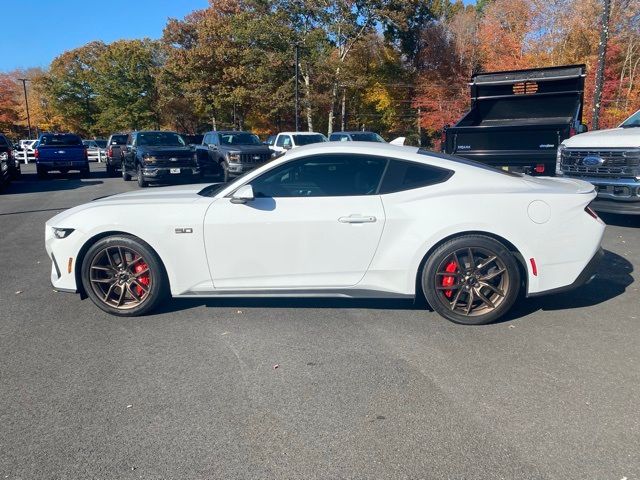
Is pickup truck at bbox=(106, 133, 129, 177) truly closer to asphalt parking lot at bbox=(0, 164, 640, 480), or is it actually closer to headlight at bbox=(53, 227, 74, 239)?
asphalt parking lot at bbox=(0, 164, 640, 480)

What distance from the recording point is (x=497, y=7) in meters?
35.9

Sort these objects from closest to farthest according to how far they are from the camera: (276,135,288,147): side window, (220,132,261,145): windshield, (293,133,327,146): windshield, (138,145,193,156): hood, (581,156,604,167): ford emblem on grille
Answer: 1. (581,156,604,167): ford emblem on grille
2. (138,145,193,156): hood
3. (220,132,261,145): windshield
4. (293,133,327,146): windshield
5. (276,135,288,147): side window

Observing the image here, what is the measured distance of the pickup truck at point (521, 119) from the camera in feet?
33.9

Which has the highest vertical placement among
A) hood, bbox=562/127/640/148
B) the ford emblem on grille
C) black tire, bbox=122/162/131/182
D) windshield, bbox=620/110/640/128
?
windshield, bbox=620/110/640/128

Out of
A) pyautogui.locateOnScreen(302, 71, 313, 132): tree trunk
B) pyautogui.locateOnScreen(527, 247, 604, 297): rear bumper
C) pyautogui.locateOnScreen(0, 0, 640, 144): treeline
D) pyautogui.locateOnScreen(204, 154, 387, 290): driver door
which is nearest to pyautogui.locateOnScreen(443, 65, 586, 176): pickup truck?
pyautogui.locateOnScreen(527, 247, 604, 297): rear bumper

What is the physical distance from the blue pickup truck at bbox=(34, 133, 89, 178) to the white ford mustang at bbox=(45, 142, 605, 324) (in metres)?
17.5

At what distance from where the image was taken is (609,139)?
8188mm

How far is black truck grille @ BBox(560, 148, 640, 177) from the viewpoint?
7.85 metres

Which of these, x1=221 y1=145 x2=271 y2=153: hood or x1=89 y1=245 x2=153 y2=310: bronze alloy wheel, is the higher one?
x1=221 y1=145 x2=271 y2=153: hood

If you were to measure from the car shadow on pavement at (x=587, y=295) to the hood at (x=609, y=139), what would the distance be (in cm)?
263

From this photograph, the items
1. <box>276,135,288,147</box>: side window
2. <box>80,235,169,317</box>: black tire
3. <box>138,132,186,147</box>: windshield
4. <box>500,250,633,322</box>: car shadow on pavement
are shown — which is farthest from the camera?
<box>276,135,288,147</box>: side window

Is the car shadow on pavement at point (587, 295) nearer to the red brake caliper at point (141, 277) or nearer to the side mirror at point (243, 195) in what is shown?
the side mirror at point (243, 195)

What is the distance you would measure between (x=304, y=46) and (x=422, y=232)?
39.5 m

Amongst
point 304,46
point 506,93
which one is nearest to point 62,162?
point 506,93
